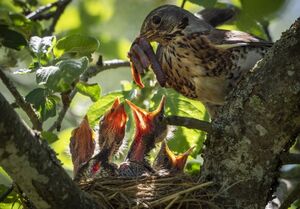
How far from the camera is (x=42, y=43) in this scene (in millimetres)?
2805

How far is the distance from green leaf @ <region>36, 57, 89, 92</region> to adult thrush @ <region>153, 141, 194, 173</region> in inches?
47.2

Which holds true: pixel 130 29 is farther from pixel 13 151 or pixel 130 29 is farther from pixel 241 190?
pixel 13 151

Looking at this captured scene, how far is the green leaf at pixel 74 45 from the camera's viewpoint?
9.53 feet

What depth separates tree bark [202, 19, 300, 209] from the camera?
269 cm

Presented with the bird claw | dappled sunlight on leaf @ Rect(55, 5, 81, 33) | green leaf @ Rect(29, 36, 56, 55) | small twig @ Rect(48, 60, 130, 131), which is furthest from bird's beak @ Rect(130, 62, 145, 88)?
dappled sunlight on leaf @ Rect(55, 5, 81, 33)

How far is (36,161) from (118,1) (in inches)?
178

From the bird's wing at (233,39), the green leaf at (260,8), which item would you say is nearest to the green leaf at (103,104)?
the bird's wing at (233,39)

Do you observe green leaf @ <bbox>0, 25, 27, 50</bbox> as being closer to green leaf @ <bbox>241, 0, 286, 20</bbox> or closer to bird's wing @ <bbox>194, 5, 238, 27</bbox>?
green leaf @ <bbox>241, 0, 286, 20</bbox>

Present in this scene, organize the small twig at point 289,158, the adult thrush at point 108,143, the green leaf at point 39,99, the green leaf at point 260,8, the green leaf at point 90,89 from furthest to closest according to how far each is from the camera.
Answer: the adult thrush at point 108,143 < the green leaf at point 90,89 < the small twig at point 289,158 < the green leaf at point 39,99 < the green leaf at point 260,8

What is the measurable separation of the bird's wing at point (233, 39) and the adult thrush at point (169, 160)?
66 cm

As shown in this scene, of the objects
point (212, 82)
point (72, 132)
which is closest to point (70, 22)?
point (72, 132)

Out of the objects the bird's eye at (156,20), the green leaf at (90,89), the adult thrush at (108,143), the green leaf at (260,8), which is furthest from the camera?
the bird's eye at (156,20)

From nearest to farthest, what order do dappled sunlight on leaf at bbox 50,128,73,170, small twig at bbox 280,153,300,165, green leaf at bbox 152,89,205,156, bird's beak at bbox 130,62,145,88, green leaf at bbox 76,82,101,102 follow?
small twig at bbox 280,153,300,165, green leaf at bbox 76,82,101,102, bird's beak at bbox 130,62,145,88, green leaf at bbox 152,89,205,156, dappled sunlight on leaf at bbox 50,128,73,170

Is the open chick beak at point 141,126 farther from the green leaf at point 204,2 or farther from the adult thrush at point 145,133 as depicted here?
the green leaf at point 204,2
